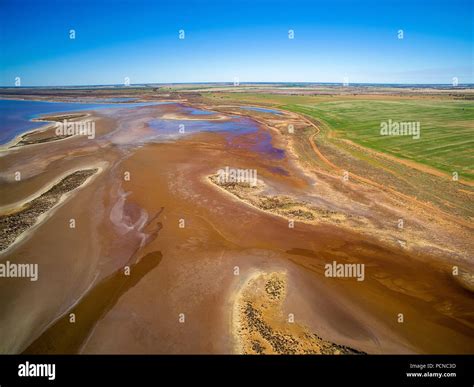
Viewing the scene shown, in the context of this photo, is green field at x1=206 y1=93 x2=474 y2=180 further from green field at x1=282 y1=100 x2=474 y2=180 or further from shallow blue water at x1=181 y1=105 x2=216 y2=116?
shallow blue water at x1=181 y1=105 x2=216 y2=116

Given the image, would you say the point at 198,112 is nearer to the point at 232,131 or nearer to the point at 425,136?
the point at 232,131

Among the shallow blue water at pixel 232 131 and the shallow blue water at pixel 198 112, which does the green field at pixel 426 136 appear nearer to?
the shallow blue water at pixel 232 131

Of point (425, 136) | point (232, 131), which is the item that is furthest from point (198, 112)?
point (425, 136)

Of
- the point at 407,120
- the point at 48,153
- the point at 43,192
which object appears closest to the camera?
the point at 43,192

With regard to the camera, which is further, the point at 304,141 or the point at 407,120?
the point at 407,120

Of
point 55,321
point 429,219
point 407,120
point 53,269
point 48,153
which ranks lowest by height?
point 55,321
